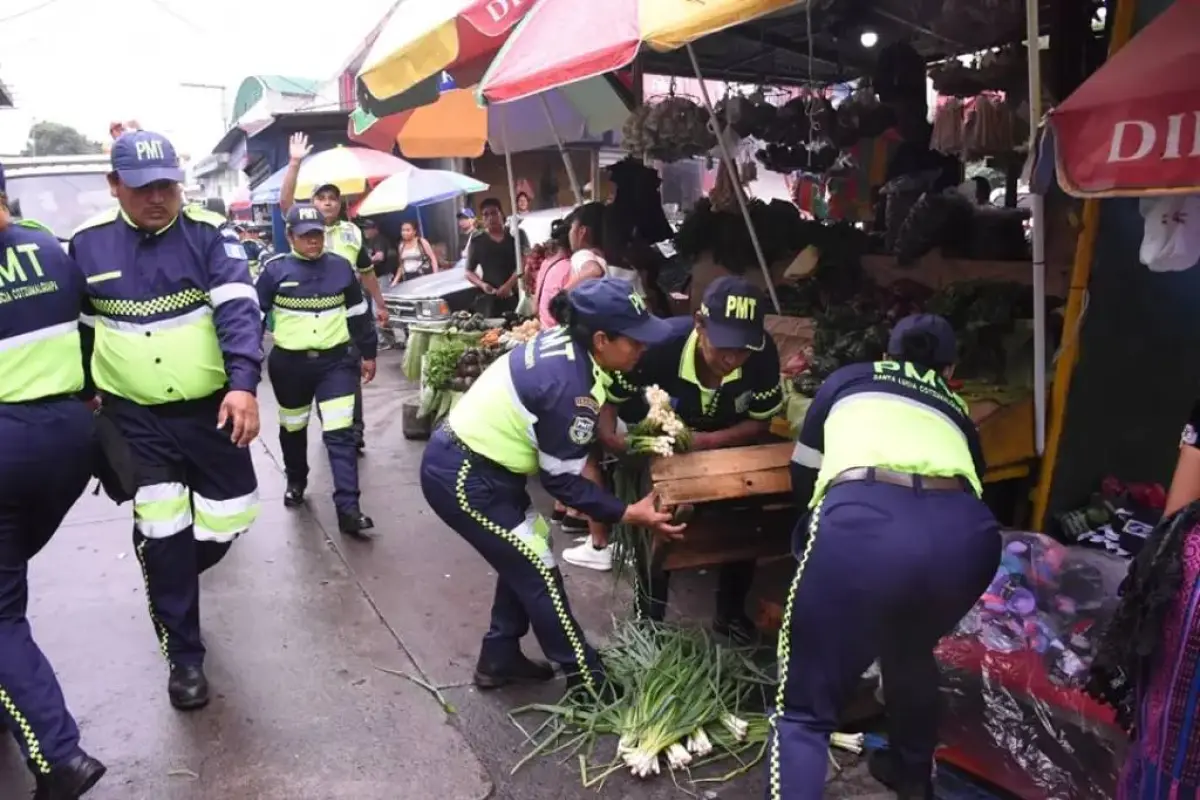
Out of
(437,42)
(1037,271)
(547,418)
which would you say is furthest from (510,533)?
(437,42)

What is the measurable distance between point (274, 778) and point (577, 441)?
5.19 ft

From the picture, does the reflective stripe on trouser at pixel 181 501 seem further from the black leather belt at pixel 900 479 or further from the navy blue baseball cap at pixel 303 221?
the black leather belt at pixel 900 479

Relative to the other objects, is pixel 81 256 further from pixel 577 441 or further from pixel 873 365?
pixel 873 365

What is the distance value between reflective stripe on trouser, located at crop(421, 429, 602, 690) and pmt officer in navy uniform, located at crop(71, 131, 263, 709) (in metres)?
0.72

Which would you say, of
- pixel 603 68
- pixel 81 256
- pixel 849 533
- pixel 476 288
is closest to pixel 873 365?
pixel 849 533

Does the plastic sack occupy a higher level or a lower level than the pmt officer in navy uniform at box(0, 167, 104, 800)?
lower

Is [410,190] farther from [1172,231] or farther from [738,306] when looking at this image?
[1172,231]

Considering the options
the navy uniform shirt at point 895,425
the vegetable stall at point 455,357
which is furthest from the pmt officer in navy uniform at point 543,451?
the vegetable stall at point 455,357

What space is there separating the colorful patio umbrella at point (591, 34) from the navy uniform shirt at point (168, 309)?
186 centimetres

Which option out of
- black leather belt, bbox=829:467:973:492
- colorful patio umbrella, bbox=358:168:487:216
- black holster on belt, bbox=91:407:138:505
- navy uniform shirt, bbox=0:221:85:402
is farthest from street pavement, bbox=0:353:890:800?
colorful patio umbrella, bbox=358:168:487:216

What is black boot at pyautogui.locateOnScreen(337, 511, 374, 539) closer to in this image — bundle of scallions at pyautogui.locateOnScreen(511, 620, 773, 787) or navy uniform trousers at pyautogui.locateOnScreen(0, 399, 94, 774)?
bundle of scallions at pyautogui.locateOnScreen(511, 620, 773, 787)

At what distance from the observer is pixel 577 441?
330 centimetres

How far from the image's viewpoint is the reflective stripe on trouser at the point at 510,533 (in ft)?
11.5

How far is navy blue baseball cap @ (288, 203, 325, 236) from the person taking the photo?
5695mm
